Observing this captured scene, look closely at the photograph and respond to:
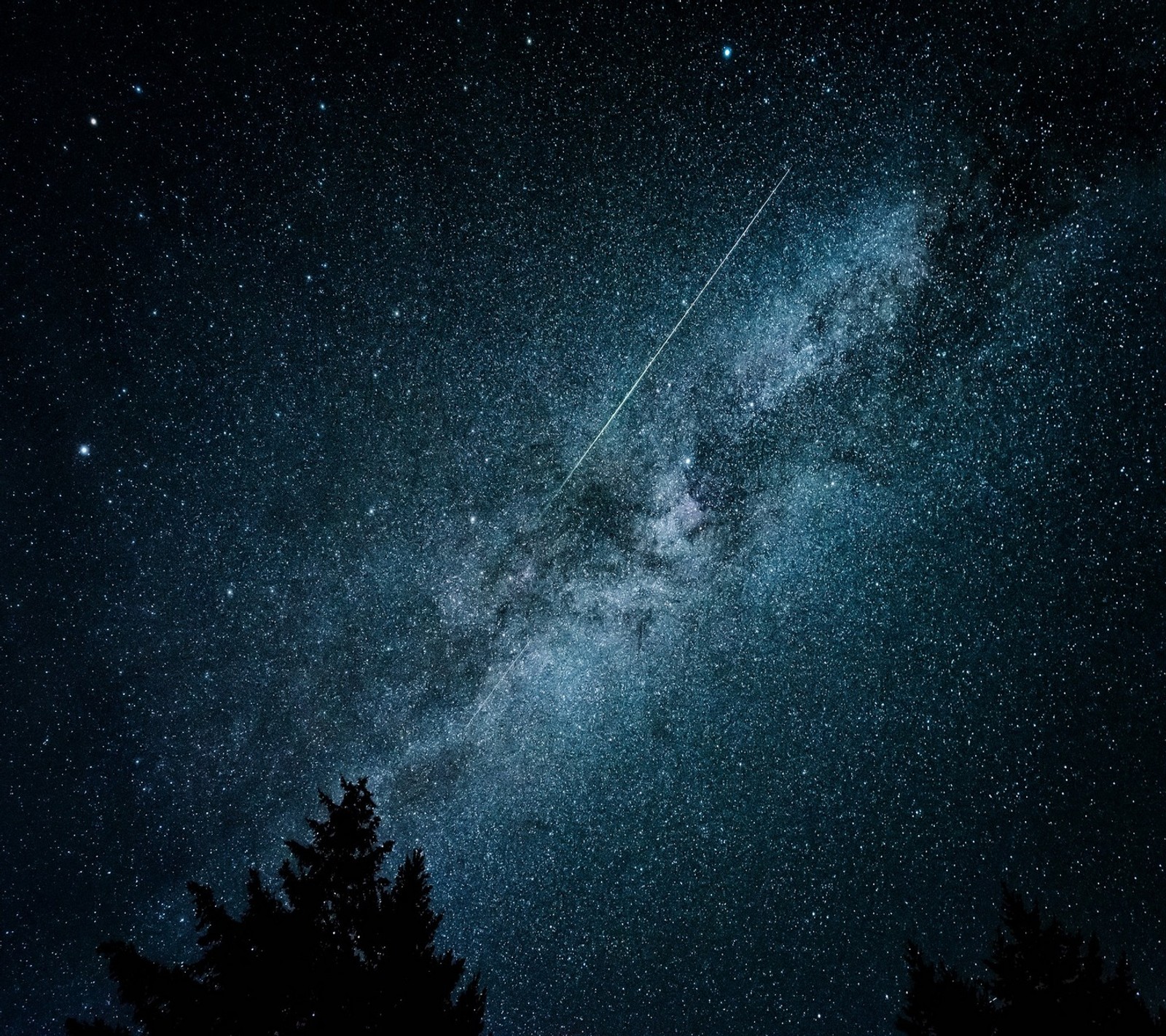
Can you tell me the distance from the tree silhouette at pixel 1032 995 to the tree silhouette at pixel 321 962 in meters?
6.26

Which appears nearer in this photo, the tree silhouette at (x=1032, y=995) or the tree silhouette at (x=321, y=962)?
the tree silhouette at (x=321, y=962)

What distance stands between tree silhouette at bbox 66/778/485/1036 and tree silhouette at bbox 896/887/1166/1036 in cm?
626

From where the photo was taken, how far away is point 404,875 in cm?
535

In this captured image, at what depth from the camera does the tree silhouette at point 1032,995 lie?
7297 mm

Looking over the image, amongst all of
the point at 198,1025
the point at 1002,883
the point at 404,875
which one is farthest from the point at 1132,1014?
the point at 198,1025

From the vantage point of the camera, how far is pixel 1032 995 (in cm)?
761

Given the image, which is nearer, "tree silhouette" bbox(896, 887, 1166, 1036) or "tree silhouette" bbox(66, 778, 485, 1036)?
"tree silhouette" bbox(66, 778, 485, 1036)

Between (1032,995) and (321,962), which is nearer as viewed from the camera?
(321,962)

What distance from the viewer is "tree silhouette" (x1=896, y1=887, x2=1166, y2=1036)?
23.9 feet

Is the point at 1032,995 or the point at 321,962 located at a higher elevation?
the point at 321,962

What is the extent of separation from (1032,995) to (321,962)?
348 inches

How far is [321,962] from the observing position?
4598mm

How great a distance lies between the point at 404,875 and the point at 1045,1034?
8216 millimetres

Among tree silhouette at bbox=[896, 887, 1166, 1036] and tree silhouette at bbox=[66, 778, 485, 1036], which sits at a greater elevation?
tree silhouette at bbox=[66, 778, 485, 1036]
